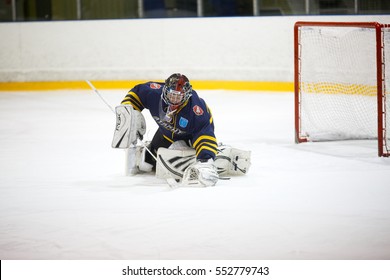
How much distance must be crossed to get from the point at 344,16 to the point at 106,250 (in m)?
6.44

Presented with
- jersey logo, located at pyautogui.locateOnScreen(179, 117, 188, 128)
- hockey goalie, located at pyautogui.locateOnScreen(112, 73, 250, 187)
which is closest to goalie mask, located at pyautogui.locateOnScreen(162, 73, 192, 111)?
hockey goalie, located at pyautogui.locateOnScreen(112, 73, 250, 187)

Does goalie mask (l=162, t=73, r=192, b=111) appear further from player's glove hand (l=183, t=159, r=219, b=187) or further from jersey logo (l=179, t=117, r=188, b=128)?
player's glove hand (l=183, t=159, r=219, b=187)

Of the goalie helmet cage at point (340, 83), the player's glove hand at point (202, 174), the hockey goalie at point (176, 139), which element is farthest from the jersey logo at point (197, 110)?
the goalie helmet cage at point (340, 83)

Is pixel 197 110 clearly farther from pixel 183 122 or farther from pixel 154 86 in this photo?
pixel 154 86

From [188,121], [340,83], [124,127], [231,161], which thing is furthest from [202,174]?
[340,83]

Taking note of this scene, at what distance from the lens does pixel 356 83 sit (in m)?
7.98

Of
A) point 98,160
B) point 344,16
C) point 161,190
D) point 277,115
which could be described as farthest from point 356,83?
point 161,190

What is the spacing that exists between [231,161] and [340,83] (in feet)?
10.7

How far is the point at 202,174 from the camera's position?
4543 millimetres

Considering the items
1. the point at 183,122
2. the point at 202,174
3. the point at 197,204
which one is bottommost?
the point at 197,204

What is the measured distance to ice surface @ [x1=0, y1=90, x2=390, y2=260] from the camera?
3428mm

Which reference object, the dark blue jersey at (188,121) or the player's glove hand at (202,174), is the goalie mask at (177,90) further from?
the player's glove hand at (202,174)

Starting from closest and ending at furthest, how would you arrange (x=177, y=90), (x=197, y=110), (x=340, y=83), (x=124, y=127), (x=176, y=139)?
(x=177, y=90)
(x=197, y=110)
(x=124, y=127)
(x=176, y=139)
(x=340, y=83)
